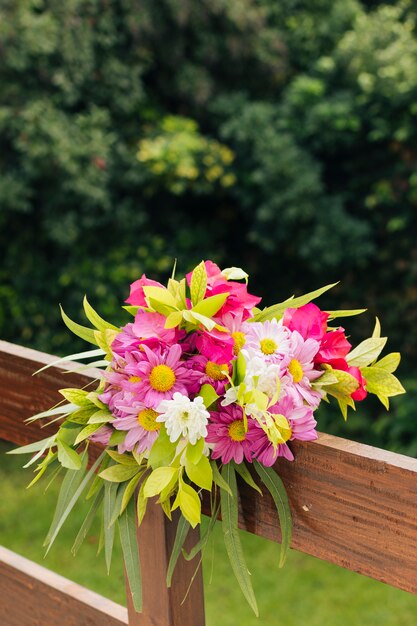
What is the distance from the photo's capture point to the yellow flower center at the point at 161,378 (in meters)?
0.87

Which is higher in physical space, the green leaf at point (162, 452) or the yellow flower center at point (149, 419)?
the yellow flower center at point (149, 419)

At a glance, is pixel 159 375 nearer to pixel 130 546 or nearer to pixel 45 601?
pixel 130 546

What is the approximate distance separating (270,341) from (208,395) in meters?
0.10

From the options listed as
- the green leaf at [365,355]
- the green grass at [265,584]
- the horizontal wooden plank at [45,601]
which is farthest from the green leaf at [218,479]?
the green grass at [265,584]

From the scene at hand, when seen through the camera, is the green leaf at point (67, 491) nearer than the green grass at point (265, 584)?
Yes

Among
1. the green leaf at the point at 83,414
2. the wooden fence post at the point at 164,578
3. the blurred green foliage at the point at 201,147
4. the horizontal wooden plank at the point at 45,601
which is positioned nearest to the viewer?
the green leaf at the point at 83,414

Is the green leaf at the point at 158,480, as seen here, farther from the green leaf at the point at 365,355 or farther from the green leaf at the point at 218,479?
the green leaf at the point at 365,355

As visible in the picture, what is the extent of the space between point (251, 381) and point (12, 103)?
12.1 ft

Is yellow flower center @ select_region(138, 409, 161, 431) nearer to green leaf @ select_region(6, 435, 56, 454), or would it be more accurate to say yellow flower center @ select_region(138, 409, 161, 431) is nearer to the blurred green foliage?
green leaf @ select_region(6, 435, 56, 454)

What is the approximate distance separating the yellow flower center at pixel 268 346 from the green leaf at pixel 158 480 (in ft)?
0.54

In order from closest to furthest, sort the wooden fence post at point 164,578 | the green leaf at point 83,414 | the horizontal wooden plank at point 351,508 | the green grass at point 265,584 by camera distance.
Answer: the horizontal wooden plank at point 351,508
the green leaf at point 83,414
the wooden fence post at point 164,578
the green grass at point 265,584

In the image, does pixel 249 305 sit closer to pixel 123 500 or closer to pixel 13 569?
pixel 123 500

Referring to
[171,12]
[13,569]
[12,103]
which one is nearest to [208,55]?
[171,12]

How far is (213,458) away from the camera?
2.91ft
